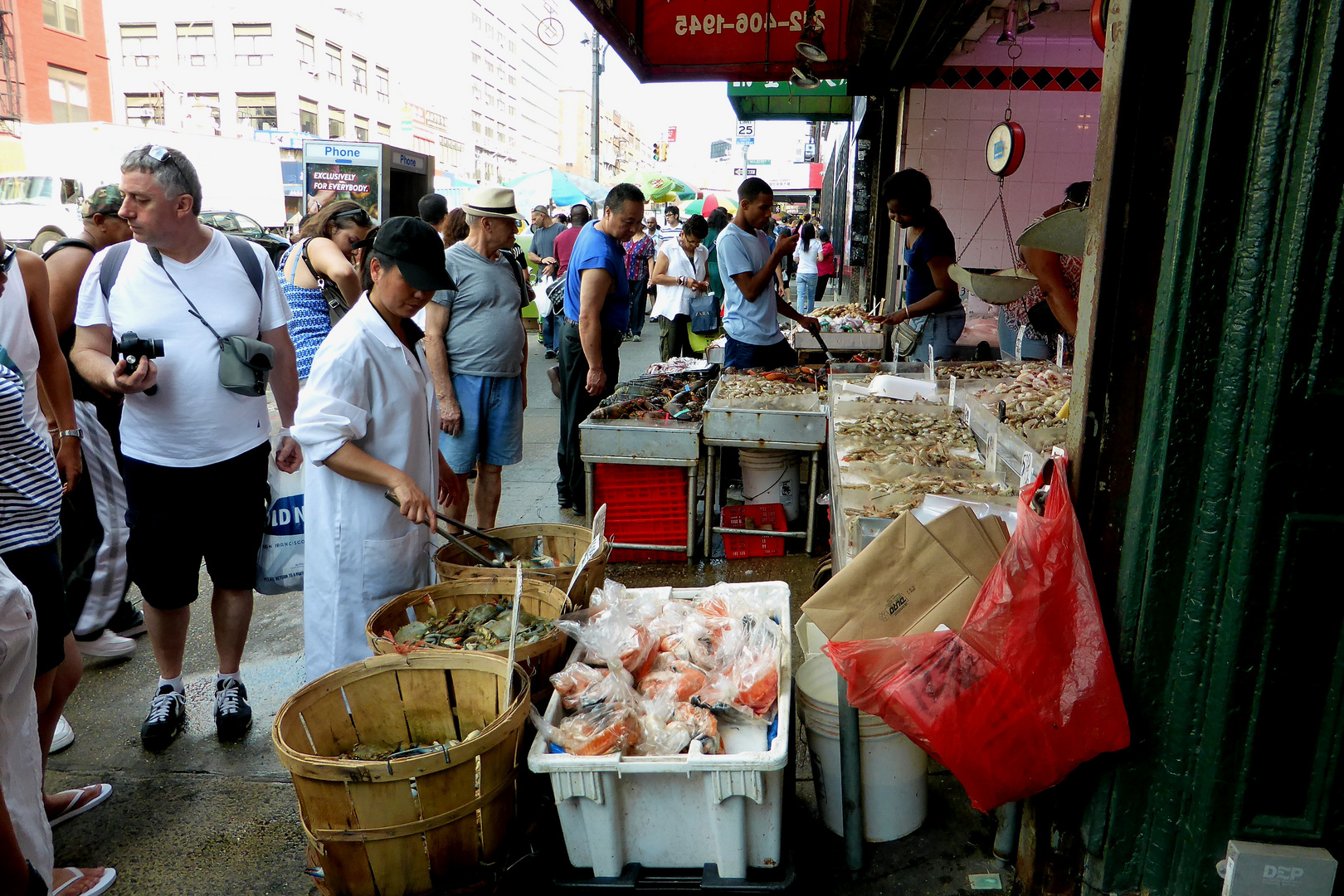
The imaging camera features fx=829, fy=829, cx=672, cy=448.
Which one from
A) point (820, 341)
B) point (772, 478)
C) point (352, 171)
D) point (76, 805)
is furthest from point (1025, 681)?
point (352, 171)

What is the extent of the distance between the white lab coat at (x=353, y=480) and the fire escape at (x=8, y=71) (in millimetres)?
35040

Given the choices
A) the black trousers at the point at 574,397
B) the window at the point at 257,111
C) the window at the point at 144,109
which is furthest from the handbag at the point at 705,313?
the window at the point at 144,109

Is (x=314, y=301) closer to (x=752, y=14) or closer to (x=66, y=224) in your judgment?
(x=752, y=14)

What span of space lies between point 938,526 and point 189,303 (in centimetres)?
273

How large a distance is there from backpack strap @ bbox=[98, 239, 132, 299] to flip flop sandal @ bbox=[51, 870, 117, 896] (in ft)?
6.36

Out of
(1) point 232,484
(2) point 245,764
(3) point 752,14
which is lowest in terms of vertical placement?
(2) point 245,764

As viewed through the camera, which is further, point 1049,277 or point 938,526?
point 1049,277

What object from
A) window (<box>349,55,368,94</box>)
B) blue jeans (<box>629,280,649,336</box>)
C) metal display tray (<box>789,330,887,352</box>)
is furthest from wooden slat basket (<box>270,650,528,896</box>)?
window (<box>349,55,368,94</box>)

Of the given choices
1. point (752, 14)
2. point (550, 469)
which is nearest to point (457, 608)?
point (550, 469)

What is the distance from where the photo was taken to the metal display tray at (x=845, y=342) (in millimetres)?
7660

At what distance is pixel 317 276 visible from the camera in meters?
4.36

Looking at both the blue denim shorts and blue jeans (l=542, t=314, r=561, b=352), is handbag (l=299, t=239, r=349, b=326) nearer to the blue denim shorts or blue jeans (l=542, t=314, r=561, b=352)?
the blue denim shorts

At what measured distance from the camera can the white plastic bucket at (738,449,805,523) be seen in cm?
508

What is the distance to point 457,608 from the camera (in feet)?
9.41
